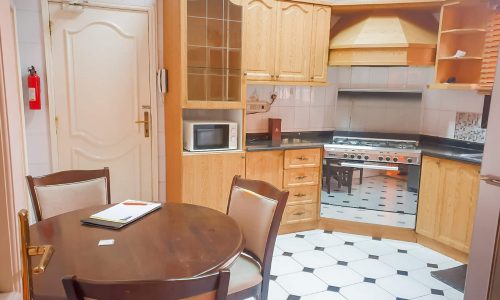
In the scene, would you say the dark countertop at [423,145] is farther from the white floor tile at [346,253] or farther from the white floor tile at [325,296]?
the white floor tile at [325,296]

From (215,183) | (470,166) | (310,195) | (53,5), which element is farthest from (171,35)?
(470,166)

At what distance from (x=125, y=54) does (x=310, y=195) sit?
7.24ft

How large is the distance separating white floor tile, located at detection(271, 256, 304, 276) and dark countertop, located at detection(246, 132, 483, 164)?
984mm

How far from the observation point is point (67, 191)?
2.13 meters

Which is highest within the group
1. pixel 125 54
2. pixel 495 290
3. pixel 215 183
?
pixel 125 54

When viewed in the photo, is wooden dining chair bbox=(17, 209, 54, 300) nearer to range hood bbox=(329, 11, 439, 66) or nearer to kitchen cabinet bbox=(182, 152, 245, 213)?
kitchen cabinet bbox=(182, 152, 245, 213)

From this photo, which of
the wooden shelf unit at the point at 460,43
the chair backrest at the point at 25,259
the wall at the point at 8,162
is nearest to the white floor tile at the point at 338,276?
the wooden shelf unit at the point at 460,43

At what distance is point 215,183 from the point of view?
336 cm

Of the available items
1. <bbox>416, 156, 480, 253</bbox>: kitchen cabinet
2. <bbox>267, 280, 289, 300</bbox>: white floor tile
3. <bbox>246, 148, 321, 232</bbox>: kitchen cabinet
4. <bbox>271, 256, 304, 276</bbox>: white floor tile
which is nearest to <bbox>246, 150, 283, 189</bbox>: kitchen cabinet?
<bbox>246, 148, 321, 232</bbox>: kitchen cabinet

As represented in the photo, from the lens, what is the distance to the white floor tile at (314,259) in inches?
121

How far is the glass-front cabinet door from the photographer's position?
3223 millimetres

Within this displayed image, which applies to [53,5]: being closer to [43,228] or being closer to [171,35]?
[171,35]

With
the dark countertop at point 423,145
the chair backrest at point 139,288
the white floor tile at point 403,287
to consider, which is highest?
the dark countertop at point 423,145

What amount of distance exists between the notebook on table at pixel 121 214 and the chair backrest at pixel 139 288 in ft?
2.54
